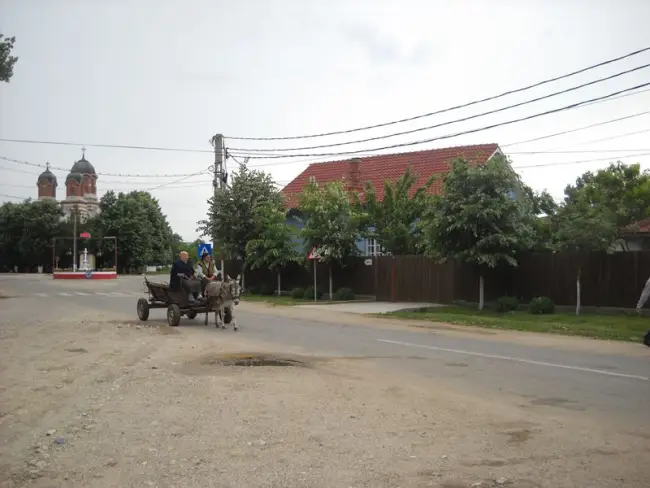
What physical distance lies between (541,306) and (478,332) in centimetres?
587

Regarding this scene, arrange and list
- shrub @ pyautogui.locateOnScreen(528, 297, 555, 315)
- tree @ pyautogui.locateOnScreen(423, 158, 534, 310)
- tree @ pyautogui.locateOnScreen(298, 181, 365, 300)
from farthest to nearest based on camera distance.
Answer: tree @ pyautogui.locateOnScreen(298, 181, 365, 300) < tree @ pyautogui.locateOnScreen(423, 158, 534, 310) < shrub @ pyautogui.locateOnScreen(528, 297, 555, 315)

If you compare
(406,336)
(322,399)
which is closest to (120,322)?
(406,336)

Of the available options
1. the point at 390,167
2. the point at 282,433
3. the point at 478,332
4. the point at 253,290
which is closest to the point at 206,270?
the point at 478,332

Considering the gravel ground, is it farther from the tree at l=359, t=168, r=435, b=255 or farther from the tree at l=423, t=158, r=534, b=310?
the tree at l=359, t=168, r=435, b=255

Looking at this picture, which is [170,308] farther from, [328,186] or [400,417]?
[328,186]

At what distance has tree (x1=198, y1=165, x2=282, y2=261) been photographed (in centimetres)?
3650

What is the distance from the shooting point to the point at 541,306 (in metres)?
23.0

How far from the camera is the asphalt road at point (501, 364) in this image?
28.8 ft

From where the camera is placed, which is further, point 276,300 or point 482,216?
point 276,300

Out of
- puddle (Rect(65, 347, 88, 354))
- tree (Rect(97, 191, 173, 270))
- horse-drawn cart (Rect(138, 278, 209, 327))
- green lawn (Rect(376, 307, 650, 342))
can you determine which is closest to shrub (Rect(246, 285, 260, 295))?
green lawn (Rect(376, 307, 650, 342))

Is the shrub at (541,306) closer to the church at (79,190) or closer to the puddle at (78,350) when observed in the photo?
the puddle at (78,350)

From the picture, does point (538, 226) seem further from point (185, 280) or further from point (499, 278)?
point (185, 280)

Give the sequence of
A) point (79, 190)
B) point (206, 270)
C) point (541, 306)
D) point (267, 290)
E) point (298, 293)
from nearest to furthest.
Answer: point (206, 270), point (541, 306), point (298, 293), point (267, 290), point (79, 190)

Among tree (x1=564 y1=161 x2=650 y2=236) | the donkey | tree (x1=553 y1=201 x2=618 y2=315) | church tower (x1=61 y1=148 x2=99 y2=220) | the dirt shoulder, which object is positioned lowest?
the dirt shoulder
